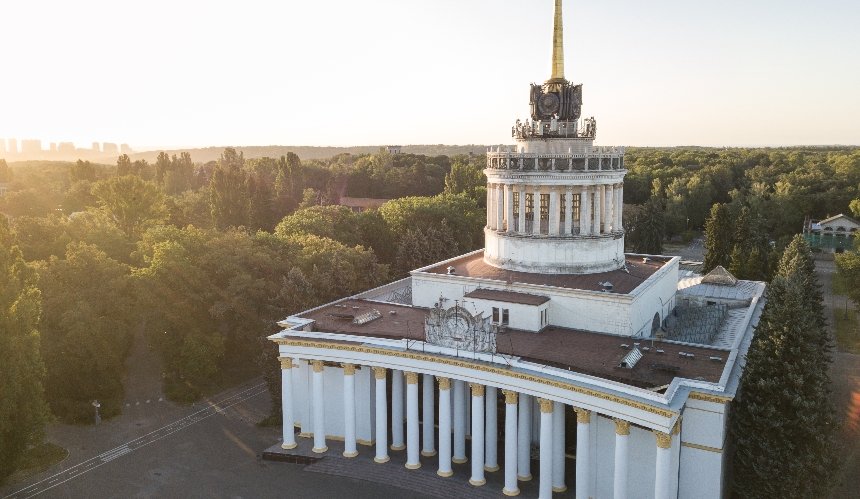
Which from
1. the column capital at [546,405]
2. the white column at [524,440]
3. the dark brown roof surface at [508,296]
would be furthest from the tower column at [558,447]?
the dark brown roof surface at [508,296]

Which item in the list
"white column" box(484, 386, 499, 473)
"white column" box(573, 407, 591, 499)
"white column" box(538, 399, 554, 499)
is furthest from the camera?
"white column" box(484, 386, 499, 473)

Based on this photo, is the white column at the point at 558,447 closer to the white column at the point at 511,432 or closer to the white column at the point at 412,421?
the white column at the point at 511,432

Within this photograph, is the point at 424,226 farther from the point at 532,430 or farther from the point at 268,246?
the point at 532,430

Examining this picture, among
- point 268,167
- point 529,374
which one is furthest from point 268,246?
point 268,167

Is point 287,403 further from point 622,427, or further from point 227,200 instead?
point 227,200

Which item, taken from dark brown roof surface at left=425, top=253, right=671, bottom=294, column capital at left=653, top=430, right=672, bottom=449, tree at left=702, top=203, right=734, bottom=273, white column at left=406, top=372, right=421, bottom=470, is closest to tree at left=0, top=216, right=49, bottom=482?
white column at left=406, top=372, right=421, bottom=470

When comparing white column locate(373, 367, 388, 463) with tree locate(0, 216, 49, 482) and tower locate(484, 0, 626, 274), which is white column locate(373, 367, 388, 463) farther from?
tree locate(0, 216, 49, 482)
